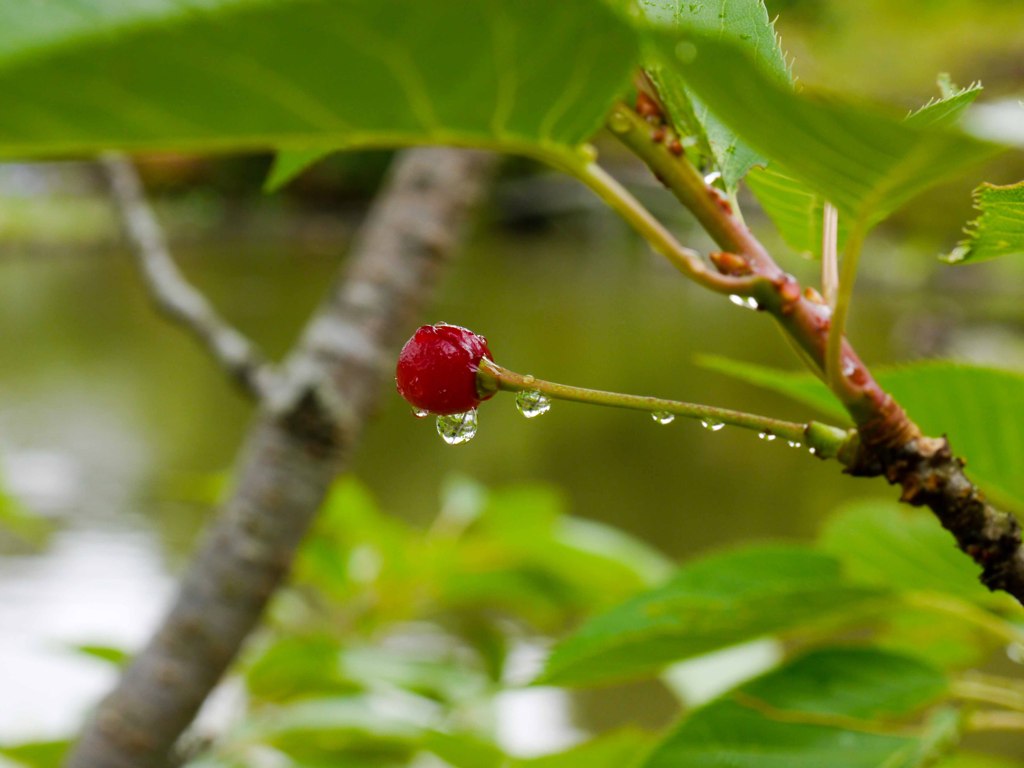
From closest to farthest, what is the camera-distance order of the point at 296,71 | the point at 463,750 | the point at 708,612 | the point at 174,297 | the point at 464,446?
the point at 296,71 < the point at 708,612 < the point at 463,750 < the point at 174,297 < the point at 464,446

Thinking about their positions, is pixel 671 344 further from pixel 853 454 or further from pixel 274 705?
pixel 853 454

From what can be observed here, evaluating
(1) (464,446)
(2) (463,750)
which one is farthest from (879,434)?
(1) (464,446)

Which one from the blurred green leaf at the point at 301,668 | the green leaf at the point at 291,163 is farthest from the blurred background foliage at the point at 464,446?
the green leaf at the point at 291,163

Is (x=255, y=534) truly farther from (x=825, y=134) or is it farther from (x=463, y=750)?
(x=825, y=134)

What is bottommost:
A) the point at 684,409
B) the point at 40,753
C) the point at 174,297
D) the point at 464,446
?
the point at 684,409

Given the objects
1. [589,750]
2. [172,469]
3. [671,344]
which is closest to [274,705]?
[589,750]

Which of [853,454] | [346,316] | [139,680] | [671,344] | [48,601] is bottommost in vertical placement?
[853,454]

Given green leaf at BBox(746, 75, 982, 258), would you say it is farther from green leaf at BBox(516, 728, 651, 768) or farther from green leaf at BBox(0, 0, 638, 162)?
green leaf at BBox(516, 728, 651, 768)
